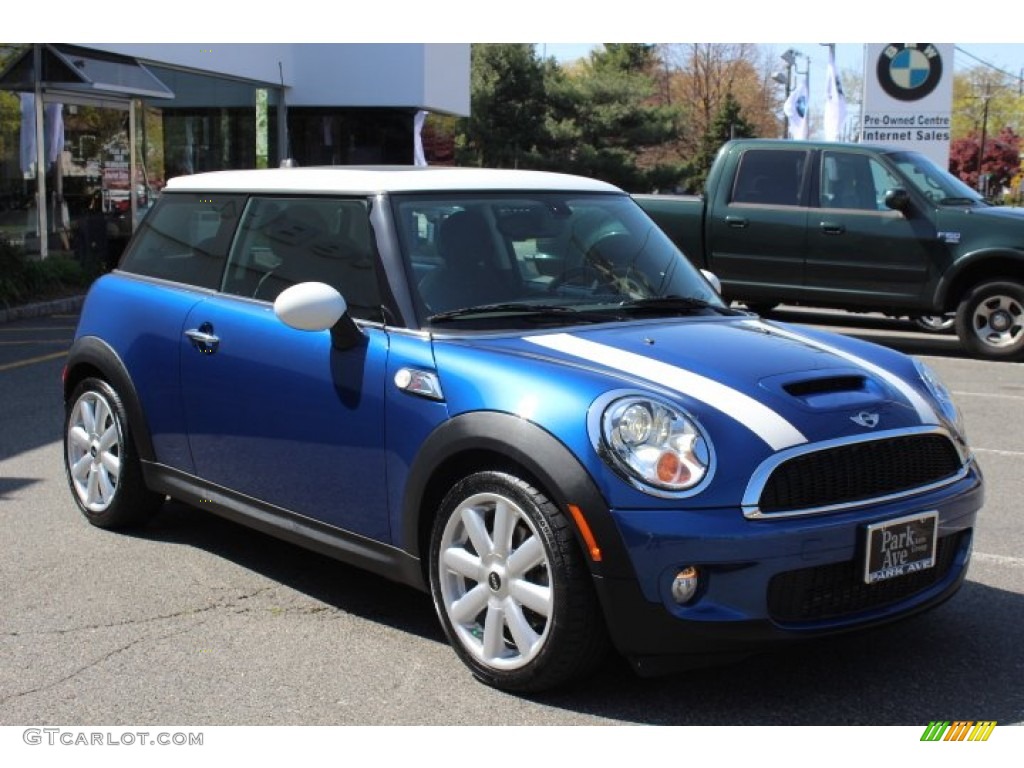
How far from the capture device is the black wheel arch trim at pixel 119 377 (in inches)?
207

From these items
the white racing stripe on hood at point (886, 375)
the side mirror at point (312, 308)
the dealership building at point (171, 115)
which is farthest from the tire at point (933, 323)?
the dealership building at point (171, 115)

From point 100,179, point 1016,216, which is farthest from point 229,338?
point 100,179

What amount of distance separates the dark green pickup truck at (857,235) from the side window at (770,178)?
0.03ft

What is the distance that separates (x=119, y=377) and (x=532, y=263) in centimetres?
200

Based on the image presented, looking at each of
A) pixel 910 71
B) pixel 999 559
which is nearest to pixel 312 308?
pixel 999 559

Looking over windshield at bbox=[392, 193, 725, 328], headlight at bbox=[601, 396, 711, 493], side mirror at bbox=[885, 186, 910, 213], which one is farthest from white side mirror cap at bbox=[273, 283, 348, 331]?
side mirror at bbox=[885, 186, 910, 213]

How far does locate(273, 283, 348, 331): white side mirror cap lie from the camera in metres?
4.10

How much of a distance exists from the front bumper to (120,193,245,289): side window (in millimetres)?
2429

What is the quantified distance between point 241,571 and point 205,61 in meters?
18.0

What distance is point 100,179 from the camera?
18.7 metres

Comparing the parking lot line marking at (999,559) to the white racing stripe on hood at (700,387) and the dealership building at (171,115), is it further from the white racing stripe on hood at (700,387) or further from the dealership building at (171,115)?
the dealership building at (171,115)

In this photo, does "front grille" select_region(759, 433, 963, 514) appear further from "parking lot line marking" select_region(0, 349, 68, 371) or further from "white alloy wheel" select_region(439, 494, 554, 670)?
"parking lot line marking" select_region(0, 349, 68, 371)

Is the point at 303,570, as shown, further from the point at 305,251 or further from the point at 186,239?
the point at 186,239

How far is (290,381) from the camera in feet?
14.5
